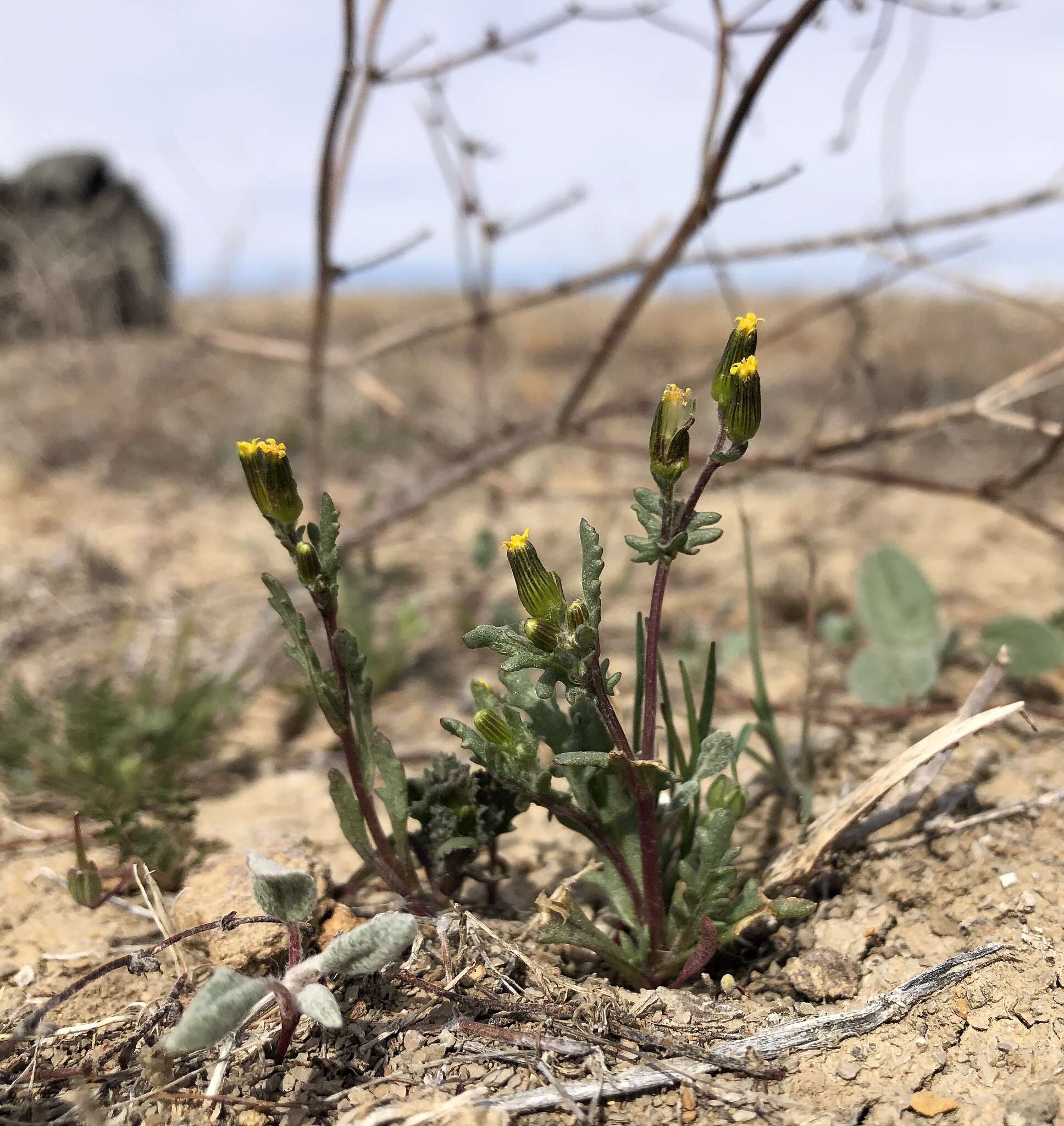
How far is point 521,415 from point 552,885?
4346 mm

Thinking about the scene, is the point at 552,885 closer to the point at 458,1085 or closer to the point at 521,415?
the point at 458,1085

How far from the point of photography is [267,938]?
124 cm

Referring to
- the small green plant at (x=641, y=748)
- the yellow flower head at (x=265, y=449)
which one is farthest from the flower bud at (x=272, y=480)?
the small green plant at (x=641, y=748)

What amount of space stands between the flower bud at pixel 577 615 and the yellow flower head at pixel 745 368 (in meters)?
0.29

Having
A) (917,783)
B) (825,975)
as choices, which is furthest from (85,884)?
(917,783)

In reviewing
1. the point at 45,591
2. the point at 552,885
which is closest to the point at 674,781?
the point at 552,885

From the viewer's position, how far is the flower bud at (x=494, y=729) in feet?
3.67

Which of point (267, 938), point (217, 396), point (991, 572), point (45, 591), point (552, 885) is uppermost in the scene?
point (217, 396)

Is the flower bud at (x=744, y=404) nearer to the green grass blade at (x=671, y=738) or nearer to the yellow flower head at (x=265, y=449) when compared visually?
the green grass blade at (x=671, y=738)

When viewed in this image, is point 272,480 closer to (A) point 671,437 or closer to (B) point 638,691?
(A) point 671,437

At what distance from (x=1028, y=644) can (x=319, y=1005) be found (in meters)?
1.59

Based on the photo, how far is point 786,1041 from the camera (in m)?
1.08

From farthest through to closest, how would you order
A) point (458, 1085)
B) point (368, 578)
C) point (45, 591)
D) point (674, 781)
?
point (45, 591), point (368, 578), point (674, 781), point (458, 1085)

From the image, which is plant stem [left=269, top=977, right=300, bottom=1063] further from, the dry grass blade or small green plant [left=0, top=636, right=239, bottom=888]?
the dry grass blade
